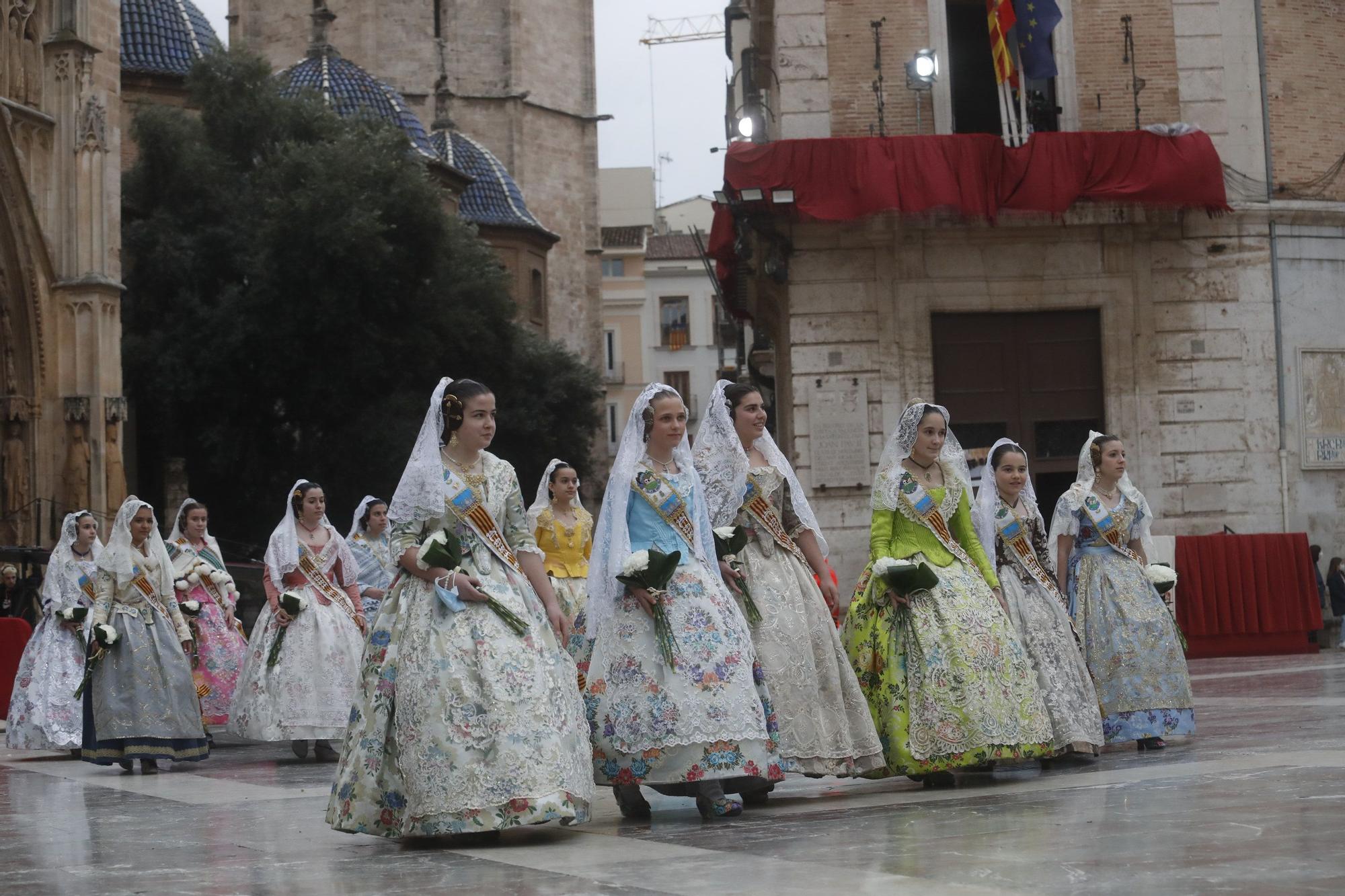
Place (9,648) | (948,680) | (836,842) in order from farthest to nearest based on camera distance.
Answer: (9,648) < (948,680) < (836,842)

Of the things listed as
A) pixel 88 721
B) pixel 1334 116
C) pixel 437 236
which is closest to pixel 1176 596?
pixel 1334 116

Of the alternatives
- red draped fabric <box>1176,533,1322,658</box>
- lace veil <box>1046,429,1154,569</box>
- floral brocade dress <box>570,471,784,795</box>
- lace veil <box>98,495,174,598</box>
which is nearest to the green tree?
red draped fabric <box>1176,533,1322,658</box>

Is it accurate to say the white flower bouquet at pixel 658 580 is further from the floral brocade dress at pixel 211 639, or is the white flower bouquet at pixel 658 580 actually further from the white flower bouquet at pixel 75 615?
the floral brocade dress at pixel 211 639

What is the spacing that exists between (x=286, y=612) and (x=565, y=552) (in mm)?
2272

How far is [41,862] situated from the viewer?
749cm

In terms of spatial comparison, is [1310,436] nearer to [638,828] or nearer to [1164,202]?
[1164,202]

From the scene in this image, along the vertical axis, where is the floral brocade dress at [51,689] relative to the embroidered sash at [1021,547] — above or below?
below

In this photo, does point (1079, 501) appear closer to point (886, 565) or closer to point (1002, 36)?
point (886, 565)

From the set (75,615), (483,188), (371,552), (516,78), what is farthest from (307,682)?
(516,78)

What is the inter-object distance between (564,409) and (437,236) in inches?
402

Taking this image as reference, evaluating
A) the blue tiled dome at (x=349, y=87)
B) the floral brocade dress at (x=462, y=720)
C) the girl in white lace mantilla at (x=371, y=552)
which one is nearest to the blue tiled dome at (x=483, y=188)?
the blue tiled dome at (x=349, y=87)

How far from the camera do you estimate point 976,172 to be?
21.4 m

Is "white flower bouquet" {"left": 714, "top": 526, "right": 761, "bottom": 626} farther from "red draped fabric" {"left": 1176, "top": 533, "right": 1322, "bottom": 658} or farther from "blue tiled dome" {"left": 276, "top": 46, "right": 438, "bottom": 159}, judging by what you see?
"blue tiled dome" {"left": 276, "top": 46, "right": 438, "bottom": 159}

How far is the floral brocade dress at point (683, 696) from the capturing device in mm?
7922
